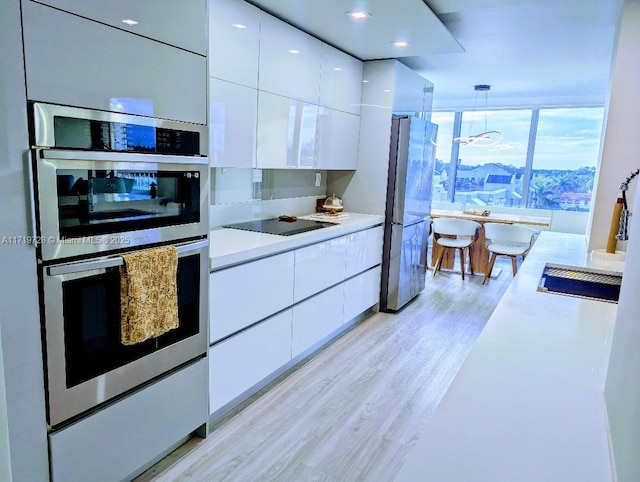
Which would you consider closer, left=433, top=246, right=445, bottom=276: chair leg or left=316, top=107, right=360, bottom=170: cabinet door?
left=316, top=107, right=360, bottom=170: cabinet door

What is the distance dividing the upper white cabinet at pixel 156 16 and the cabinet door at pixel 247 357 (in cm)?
143

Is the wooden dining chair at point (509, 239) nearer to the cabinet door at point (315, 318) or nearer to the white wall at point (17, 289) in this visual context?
the cabinet door at point (315, 318)

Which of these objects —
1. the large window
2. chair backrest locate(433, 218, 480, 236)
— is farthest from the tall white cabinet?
the large window

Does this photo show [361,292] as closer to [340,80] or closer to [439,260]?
[340,80]

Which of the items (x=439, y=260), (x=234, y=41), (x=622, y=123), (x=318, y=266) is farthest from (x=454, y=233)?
(x=234, y=41)

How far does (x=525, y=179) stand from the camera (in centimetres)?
724

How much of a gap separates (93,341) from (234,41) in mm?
1772

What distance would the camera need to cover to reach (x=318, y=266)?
311 centimetres

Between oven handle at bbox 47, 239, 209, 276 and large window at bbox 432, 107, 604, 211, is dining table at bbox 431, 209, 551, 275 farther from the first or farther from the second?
oven handle at bbox 47, 239, 209, 276

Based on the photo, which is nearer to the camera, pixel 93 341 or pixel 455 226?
pixel 93 341

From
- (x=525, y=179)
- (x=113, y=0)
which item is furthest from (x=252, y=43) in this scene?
(x=525, y=179)

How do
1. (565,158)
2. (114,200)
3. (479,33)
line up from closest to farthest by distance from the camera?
1. (114,200)
2. (479,33)
3. (565,158)

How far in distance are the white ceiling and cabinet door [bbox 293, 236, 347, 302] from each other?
1494mm

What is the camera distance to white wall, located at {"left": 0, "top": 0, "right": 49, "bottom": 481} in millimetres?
1278
